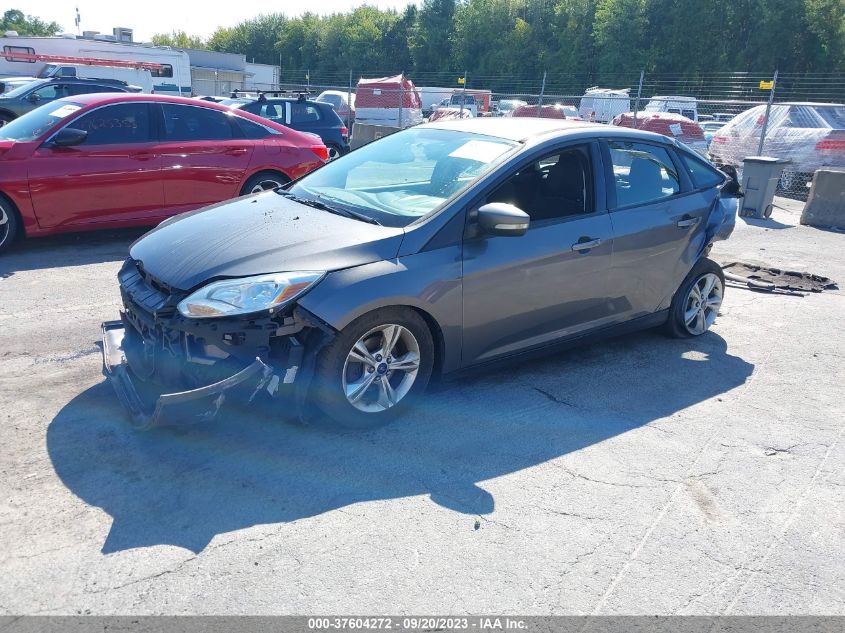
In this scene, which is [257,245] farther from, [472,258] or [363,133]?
[363,133]

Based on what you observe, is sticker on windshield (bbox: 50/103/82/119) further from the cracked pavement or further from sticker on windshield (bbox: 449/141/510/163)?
sticker on windshield (bbox: 449/141/510/163)

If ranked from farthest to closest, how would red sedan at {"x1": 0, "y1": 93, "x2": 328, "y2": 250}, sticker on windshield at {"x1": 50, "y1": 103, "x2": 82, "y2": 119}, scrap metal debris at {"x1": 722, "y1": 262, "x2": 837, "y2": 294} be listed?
scrap metal debris at {"x1": 722, "y1": 262, "x2": 837, "y2": 294}, sticker on windshield at {"x1": 50, "y1": 103, "x2": 82, "y2": 119}, red sedan at {"x1": 0, "y1": 93, "x2": 328, "y2": 250}

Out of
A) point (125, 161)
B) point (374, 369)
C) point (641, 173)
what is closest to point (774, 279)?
point (641, 173)

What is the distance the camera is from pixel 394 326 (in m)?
3.95

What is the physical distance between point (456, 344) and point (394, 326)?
465 millimetres

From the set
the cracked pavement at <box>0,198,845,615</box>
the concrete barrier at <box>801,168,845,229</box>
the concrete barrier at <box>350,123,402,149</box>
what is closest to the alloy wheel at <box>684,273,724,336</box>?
the cracked pavement at <box>0,198,845,615</box>

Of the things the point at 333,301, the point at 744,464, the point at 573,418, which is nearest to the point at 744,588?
the point at 744,464

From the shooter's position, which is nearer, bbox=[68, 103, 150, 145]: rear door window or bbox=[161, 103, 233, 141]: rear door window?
bbox=[68, 103, 150, 145]: rear door window

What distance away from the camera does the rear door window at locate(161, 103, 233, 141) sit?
26.5 feet

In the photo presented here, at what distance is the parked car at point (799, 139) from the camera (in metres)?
14.8

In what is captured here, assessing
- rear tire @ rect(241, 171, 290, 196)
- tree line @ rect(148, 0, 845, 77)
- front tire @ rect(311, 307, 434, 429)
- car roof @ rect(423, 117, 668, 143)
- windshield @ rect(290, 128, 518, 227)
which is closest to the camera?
front tire @ rect(311, 307, 434, 429)

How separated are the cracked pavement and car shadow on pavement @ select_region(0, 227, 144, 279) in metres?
2.16

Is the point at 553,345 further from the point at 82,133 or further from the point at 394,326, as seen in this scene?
the point at 82,133

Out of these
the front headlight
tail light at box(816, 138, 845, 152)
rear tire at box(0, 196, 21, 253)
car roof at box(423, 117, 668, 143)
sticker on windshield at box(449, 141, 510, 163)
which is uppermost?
car roof at box(423, 117, 668, 143)
